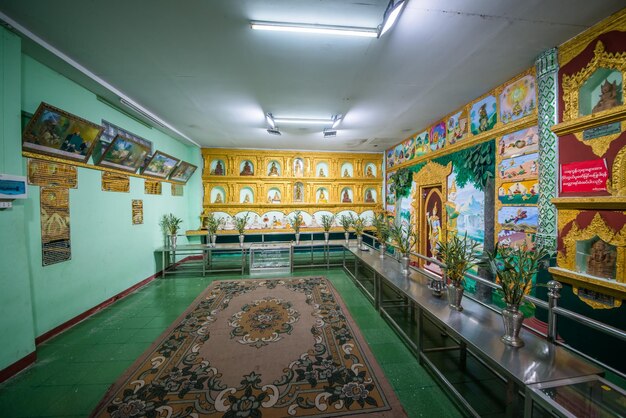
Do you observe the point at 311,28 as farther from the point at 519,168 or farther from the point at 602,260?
the point at 602,260

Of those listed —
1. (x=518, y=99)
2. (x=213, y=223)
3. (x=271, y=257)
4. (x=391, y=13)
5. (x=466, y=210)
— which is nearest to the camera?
(x=391, y=13)

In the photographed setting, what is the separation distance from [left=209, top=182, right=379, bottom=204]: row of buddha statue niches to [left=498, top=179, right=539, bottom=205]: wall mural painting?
5.26 metres

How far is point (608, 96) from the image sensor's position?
2.56 metres

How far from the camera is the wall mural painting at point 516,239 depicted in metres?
3.50

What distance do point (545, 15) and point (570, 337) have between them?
3.82 m

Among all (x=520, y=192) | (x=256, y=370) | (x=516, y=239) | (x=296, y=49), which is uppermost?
(x=296, y=49)

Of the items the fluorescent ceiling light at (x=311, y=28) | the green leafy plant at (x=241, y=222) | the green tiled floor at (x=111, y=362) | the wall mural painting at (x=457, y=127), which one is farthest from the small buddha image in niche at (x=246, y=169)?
the wall mural painting at (x=457, y=127)

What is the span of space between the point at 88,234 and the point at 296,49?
452 cm

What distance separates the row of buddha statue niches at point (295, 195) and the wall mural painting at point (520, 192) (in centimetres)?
526

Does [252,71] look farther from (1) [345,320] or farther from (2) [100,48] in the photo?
(1) [345,320]

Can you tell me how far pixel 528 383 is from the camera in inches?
57.8

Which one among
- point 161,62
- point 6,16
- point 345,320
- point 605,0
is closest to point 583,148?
point 605,0

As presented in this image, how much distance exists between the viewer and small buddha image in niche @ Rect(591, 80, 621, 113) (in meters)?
2.49

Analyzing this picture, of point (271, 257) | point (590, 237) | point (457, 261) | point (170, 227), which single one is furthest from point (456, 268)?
point (170, 227)
